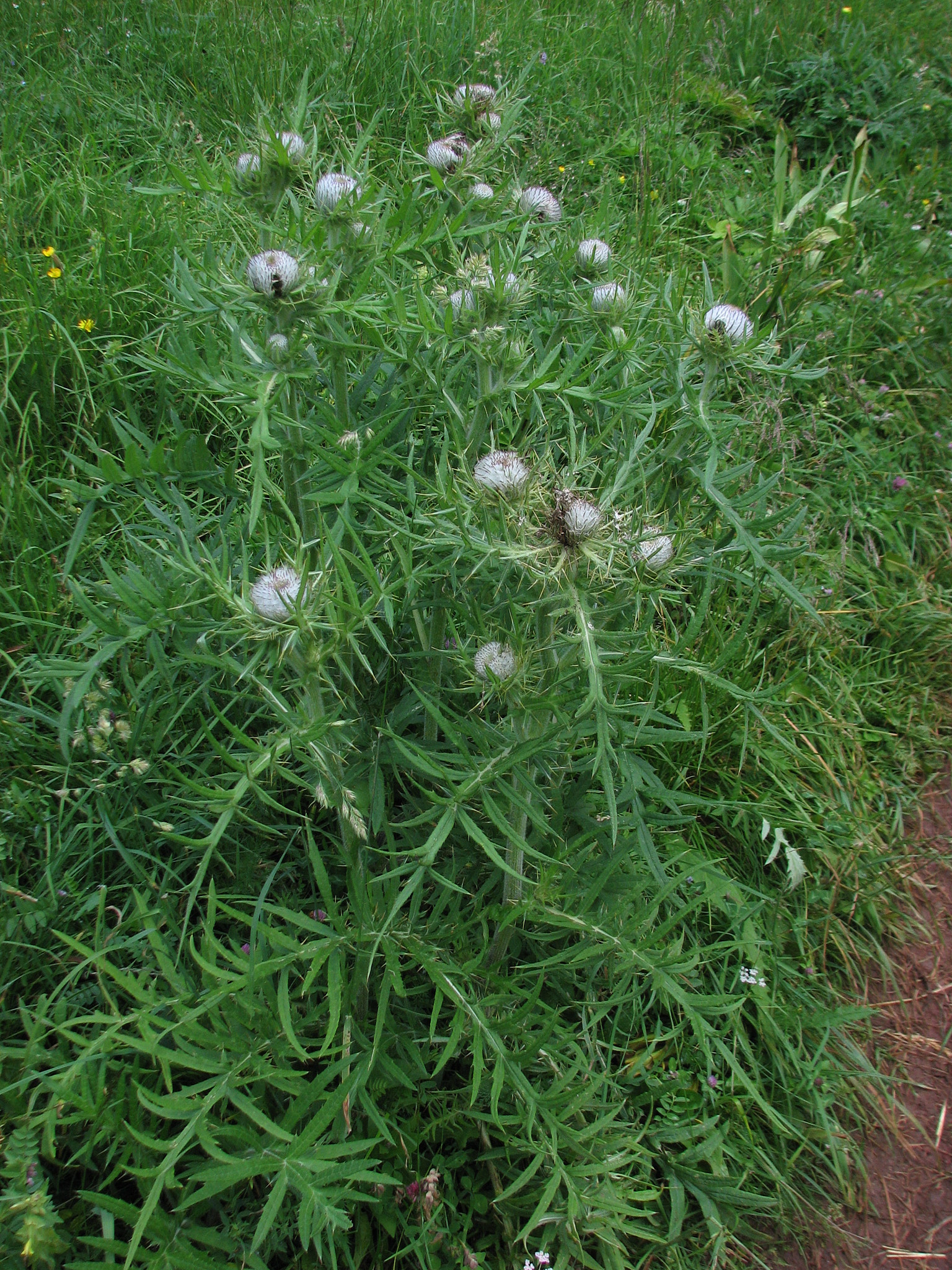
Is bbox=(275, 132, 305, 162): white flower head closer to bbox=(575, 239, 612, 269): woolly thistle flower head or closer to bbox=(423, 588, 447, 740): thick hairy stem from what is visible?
bbox=(575, 239, 612, 269): woolly thistle flower head

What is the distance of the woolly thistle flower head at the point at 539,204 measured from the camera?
2.43 meters

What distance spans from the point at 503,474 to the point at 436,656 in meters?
0.59

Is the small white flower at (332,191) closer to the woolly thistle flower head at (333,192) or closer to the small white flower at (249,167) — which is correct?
the woolly thistle flower head at (333,192)

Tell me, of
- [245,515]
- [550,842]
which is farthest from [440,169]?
[550,842]

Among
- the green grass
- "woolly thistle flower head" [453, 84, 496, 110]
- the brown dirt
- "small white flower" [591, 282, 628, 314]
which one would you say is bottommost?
the brown dirt

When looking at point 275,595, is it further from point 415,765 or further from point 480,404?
point 480,404

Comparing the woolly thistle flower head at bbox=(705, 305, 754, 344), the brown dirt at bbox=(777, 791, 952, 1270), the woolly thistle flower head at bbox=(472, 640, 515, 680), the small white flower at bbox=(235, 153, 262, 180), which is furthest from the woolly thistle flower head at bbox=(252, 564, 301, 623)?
the brown dirt at bbox=(777, 791, 952, 1270)

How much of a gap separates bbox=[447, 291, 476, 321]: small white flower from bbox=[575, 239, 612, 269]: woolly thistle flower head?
0.40 meters

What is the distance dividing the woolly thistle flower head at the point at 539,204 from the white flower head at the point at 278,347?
86 cm

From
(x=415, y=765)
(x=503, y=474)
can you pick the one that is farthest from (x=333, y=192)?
(x=415, y=765)

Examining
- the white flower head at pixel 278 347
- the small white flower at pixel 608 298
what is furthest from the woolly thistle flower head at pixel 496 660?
the small white flower at pixel 608 298

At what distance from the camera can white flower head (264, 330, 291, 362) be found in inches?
73.9

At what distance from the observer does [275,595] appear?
170 centimetres

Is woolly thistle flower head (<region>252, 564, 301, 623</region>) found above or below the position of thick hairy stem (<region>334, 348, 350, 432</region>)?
below
